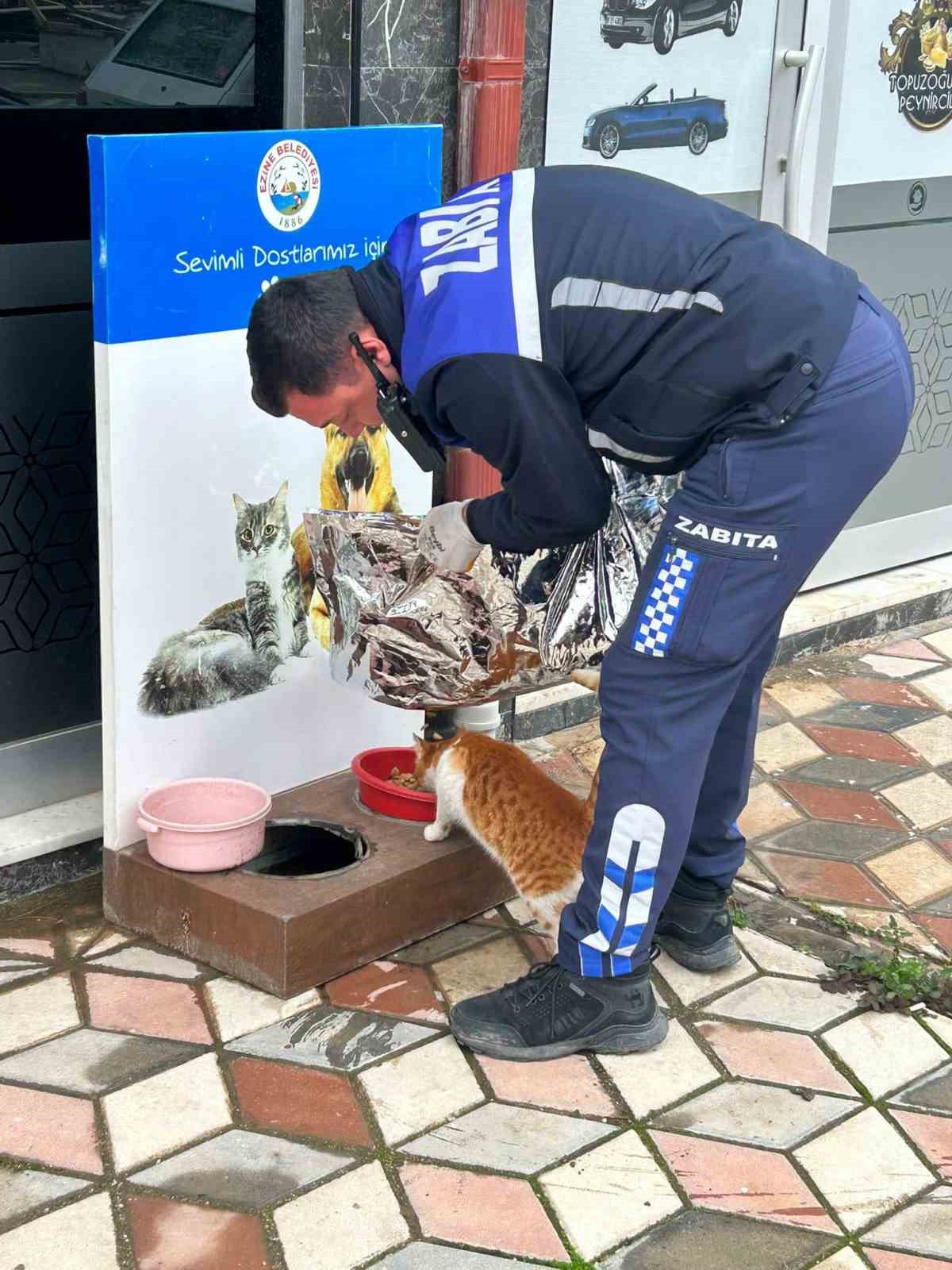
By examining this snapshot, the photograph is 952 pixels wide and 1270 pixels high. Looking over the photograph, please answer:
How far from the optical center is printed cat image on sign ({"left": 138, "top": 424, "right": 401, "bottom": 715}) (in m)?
3.14

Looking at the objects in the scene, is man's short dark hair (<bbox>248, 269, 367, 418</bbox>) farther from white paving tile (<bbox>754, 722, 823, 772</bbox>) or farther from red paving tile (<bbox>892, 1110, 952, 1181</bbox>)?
white paving tile (<bbox>754, 722, 823, 772</bbox>)

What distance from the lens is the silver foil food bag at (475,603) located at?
9.74ft

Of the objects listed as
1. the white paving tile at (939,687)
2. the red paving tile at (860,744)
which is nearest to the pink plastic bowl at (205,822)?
the red paving tile at (860,744)

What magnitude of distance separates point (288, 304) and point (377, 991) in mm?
1324

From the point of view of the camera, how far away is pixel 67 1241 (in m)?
2.30

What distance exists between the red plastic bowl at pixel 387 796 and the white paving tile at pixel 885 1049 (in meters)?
0.93

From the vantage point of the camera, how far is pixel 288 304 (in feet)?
8.13

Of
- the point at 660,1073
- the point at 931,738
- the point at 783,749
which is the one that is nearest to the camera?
the point at 660,1073

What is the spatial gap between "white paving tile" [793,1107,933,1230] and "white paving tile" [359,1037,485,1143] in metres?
0.58

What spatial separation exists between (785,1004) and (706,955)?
0.18m

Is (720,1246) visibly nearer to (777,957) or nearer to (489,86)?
(777,957)

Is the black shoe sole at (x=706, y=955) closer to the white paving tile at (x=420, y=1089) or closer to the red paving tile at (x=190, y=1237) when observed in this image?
the white paving tile at (x=420, y=1089)

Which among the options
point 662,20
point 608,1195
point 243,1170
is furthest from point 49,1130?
point 662,20

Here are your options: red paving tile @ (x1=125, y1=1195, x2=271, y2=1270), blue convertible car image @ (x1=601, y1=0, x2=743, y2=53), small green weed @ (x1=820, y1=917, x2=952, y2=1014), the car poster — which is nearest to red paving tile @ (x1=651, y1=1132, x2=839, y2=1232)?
small green weed @ (x1=820, y1=917, x2=952, y2=1014)
